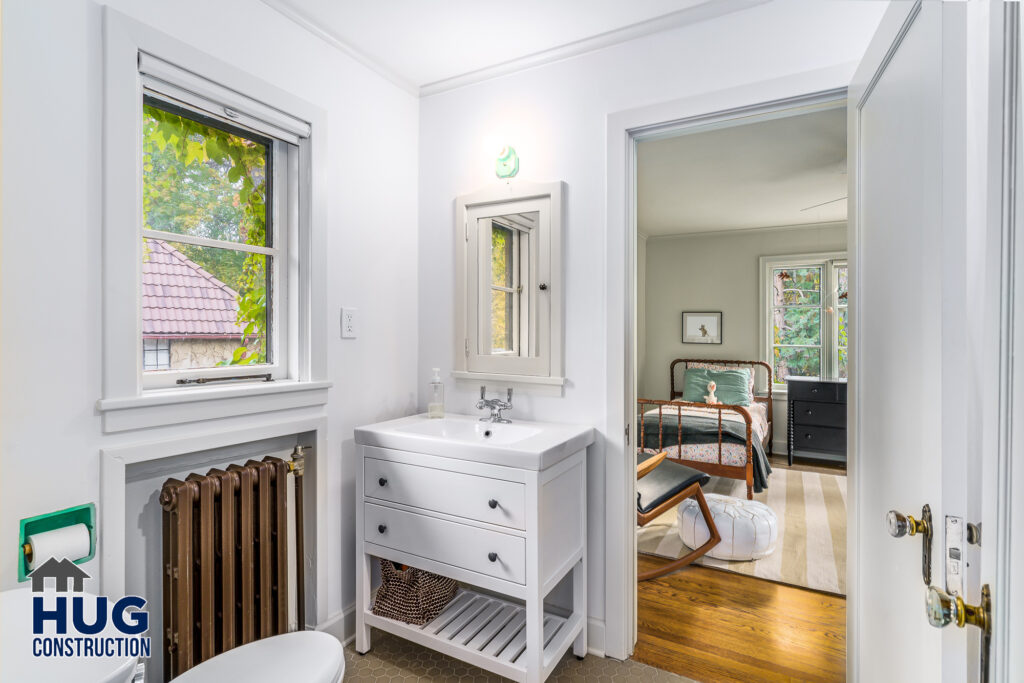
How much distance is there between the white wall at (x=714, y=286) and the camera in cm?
541

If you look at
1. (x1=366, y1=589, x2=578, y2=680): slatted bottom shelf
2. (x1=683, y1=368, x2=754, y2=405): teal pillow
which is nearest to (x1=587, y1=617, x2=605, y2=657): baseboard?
(x1=366, y1=589, x2=578, y2=680): slatted bottom shelf

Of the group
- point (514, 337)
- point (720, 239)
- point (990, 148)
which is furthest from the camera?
point (720, 239)

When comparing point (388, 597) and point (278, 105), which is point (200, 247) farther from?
point (388, 597)

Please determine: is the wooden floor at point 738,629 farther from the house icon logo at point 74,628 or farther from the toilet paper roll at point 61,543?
the toilet paper roll at point 61,543

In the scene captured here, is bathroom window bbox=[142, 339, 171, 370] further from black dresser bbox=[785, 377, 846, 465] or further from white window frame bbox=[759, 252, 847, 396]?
white window frame bbox=[759, 252, 847, 396]

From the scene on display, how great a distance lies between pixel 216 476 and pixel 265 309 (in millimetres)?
617

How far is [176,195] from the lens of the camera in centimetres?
157

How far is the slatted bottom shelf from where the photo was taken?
5.59 ft

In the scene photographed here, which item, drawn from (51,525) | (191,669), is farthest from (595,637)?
(51,525)

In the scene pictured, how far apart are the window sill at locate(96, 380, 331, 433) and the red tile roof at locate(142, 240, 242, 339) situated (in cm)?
20

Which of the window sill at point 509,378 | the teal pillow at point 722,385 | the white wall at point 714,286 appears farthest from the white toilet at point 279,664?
the white wall at point 714,286

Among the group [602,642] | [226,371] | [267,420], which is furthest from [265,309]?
[602,642]

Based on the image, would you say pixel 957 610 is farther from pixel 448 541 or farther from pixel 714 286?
pixel 714 286

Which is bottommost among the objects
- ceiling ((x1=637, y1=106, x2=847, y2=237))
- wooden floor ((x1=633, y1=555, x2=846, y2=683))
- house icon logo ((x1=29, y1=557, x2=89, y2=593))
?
wooden floor ((x1=633, y1=555, x2=846, y2=683))
